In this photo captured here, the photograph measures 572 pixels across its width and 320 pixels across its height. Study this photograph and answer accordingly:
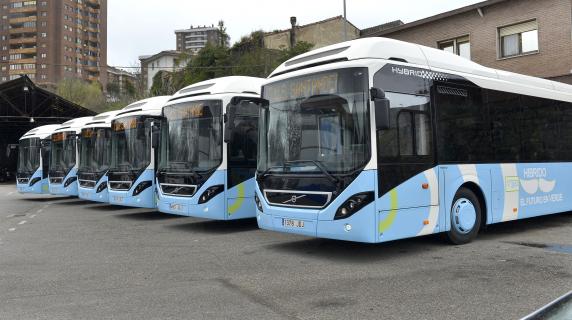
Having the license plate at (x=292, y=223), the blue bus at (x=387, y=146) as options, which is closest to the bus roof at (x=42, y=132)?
the blue bus at (x=387, y=146)

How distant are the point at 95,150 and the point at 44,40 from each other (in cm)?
10413

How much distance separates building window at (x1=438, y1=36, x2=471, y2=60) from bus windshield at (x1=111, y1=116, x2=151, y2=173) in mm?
14917

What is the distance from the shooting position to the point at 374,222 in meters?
6.95

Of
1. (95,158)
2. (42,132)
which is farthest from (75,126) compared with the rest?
(95,158)

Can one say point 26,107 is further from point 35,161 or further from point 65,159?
point 65,159

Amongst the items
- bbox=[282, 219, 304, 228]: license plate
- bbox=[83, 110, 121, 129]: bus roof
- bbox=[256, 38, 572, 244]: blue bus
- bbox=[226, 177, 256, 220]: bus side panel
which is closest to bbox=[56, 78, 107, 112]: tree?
bbox=[83, 110, 121, 129]: bus roof

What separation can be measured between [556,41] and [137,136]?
15.4 meters

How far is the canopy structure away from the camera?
Answer: 35.1m

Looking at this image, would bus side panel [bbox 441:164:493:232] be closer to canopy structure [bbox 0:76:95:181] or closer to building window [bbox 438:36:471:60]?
building window [bbox 438:36:471:60]

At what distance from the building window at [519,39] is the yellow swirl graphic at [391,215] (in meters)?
15.6

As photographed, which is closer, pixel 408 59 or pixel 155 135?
pixel 408 59

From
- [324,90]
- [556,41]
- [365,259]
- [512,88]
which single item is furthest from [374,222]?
[556,41]

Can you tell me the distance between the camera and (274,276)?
6633 millimetres

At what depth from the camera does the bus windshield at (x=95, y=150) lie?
1537cm
